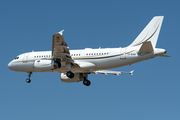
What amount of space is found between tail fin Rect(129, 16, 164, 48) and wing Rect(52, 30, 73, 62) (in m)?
7.67

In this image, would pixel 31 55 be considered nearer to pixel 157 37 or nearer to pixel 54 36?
pixel 54 36

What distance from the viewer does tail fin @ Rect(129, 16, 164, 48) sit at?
3781 centimetres

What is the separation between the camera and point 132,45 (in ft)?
127

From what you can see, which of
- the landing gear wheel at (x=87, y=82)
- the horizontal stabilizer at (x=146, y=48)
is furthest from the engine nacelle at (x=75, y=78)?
the horizontal stabilizer at (x=146, y=48)

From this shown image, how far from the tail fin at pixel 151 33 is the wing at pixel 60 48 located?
25.2 ft

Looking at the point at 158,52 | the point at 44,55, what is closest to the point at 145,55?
the point at 158,52

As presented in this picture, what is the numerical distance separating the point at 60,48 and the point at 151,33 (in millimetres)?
10567

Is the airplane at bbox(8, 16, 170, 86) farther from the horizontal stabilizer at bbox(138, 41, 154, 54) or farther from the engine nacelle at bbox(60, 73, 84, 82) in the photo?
the engine nacelle at bbox(60, 73, 84, 82)

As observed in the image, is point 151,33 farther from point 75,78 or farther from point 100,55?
point 75,78

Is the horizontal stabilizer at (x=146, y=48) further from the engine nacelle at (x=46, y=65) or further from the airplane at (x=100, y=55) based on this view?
the engine nacelle at (x=46, y=65)

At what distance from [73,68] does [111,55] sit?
4.97 meters

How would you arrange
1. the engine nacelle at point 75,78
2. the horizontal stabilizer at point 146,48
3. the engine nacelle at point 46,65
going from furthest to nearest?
1. the engine nacelle at point 75,78
2. the engine nacelle at point 46,65
3. the horizontal stabilizer at point 146,48

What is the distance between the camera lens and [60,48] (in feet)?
120

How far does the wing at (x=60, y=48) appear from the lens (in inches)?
1350
